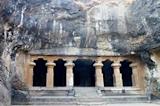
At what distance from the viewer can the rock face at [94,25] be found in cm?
1012

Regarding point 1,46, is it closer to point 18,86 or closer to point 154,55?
point 18,86

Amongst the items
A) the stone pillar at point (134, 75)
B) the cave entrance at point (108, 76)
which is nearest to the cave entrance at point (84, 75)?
the cave entrance at point (108, 76)

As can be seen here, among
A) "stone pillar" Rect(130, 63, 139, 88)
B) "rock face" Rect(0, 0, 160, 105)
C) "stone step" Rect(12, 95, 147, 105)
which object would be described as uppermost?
"rock face" Rect(0, 0, 160, 105)

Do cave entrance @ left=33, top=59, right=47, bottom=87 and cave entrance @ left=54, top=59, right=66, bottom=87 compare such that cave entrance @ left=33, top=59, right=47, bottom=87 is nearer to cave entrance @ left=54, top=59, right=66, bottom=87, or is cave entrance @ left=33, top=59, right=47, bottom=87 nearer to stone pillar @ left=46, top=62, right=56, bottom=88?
cave entrance @ left=54, top=59, right=66, bottom=87

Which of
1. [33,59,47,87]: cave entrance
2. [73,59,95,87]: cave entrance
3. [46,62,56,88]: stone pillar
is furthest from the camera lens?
[73,59,95,87]: cave entrance

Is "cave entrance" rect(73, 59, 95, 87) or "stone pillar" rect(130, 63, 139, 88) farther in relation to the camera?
"cave entrance" rect(73, 59, 95, 87)

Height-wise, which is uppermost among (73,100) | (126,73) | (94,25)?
(94,25)

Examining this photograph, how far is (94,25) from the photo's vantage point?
10648 mm

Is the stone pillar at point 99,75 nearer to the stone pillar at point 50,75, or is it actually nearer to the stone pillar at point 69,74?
the stone pillar at point 69,74

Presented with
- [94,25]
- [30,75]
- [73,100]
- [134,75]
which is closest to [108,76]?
[134,75]

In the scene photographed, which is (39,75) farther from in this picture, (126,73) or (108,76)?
(126,73)

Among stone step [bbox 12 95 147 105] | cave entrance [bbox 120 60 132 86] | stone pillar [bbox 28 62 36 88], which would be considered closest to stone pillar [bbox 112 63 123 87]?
stone step [bbox 12 95 147 105]

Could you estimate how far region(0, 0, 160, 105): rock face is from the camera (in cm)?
1012

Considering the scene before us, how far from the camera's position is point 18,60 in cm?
976
